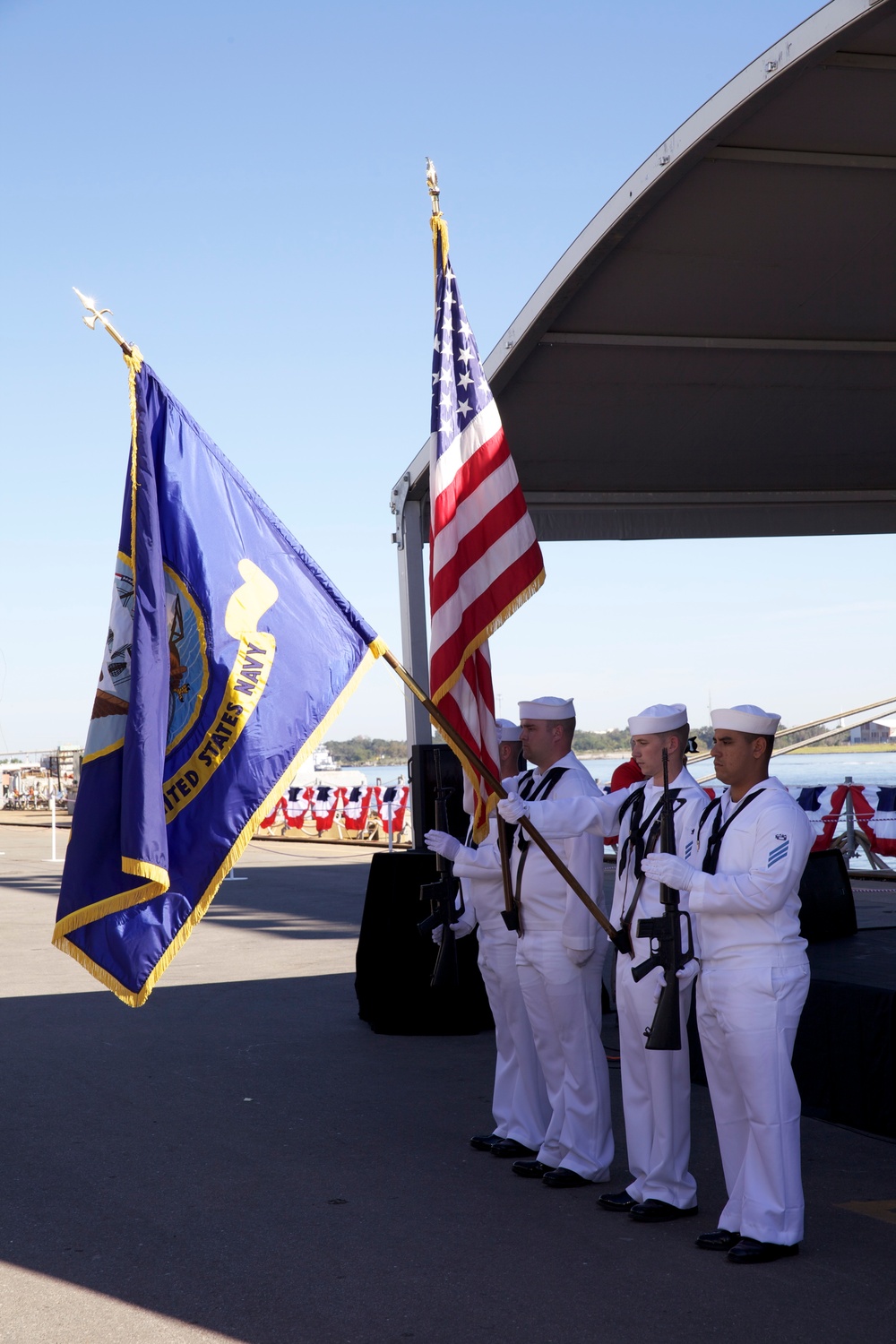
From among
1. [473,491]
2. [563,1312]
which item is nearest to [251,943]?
[473,491]

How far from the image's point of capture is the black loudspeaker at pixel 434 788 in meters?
8.28

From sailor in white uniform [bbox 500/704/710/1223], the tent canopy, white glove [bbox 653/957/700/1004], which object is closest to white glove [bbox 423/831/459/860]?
sailor in white uniform [bbox 500/704/710/1223]

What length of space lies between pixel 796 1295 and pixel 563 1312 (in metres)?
0.75

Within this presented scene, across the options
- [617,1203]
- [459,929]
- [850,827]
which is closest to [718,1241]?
[617,1203]

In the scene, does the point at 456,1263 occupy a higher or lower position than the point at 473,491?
lower

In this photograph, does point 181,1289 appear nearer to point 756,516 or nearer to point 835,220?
point 835,220

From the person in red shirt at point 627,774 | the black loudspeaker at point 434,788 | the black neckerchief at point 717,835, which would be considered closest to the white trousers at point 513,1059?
the black neckerchief at point 717,835

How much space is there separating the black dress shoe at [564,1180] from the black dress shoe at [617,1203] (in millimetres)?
284

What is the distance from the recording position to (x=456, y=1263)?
436cm

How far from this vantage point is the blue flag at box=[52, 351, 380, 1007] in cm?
477

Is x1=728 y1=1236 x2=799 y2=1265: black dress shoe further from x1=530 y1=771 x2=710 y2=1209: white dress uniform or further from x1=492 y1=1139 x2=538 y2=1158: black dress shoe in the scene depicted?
x1=492 y1=1139 x2=538 y2=1158: black dress shoe

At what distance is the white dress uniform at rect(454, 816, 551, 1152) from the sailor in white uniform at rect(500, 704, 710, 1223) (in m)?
0.70

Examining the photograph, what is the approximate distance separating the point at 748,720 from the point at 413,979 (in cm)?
444

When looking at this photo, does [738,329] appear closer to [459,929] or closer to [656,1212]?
[459,929]
